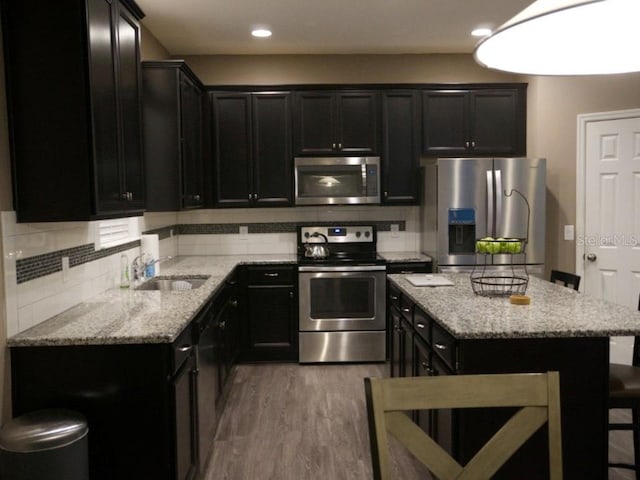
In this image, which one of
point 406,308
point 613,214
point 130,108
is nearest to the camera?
point 130,108

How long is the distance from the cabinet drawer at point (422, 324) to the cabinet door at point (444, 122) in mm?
2509

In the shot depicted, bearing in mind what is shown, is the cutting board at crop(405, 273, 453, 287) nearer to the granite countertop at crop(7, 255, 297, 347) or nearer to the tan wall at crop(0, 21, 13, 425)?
the granite countertop at crop(7, 255, 297, 347)

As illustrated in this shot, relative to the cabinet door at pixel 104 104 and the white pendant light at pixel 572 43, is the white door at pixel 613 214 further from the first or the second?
the white pendant light at pixel 572 43

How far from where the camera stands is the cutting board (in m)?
3.44

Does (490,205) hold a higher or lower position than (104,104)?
lower

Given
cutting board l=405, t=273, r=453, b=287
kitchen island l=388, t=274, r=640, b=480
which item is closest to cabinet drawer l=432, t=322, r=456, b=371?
kitchen island l=388, t=274, r=640, b=480

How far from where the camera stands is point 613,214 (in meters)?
4.72

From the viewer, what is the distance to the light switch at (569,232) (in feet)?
16.2

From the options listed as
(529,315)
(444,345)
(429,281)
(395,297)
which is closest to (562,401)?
(529,315)

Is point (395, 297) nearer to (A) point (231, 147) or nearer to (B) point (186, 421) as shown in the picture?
(B) point (186, 421)

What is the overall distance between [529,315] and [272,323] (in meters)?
2.79

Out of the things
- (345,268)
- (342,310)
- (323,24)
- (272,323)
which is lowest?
(272,323)

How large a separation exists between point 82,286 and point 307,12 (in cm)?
243

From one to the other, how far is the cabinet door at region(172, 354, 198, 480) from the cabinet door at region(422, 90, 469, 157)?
10.7 feet
